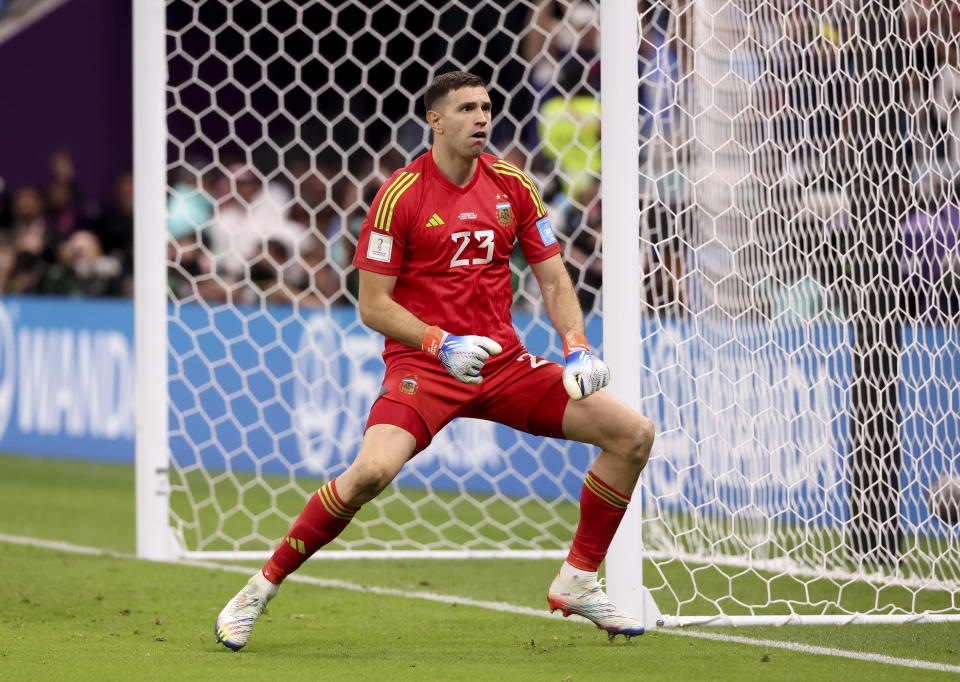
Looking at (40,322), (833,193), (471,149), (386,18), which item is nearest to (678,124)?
(833,193)

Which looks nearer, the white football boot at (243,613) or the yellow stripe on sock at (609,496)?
the white football boot at (243,613)

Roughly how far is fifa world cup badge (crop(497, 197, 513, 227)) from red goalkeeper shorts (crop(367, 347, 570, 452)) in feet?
1.51

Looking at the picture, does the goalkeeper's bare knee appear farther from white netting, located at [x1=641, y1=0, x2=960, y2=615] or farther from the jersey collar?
white netting, located at [x1=641, y1=0, x2=960, y2=615]

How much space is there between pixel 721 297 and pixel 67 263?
328 inches

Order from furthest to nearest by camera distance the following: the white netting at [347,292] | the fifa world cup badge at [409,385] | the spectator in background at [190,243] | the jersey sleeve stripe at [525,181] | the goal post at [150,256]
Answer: the spectator in background at [190,243] → the white netting at [347,292] → the goal post at [150,256] → the jersey sleeve stripe at [525,181] → the fifa world cup badge at [409,385]

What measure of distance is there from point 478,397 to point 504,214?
2.06 feet

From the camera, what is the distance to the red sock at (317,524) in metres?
4.86

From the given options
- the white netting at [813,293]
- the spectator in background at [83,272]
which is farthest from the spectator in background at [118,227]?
the white netting at [813,293]

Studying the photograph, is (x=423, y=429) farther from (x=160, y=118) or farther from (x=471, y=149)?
(x=160, y=118)

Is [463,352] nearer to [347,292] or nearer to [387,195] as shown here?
[387,195]

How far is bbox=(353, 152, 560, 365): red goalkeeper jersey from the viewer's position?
16.1 ft

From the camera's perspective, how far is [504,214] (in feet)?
16.6

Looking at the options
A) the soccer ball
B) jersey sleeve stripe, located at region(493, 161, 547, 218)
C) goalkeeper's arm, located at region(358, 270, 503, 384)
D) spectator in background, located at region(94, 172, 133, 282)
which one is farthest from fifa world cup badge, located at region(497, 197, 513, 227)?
spectator in background, located at region(94, 172, 133, 282)

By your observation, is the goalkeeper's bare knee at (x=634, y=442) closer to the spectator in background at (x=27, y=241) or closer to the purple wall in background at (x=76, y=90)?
the spectator in background at (x=27, y=241)
